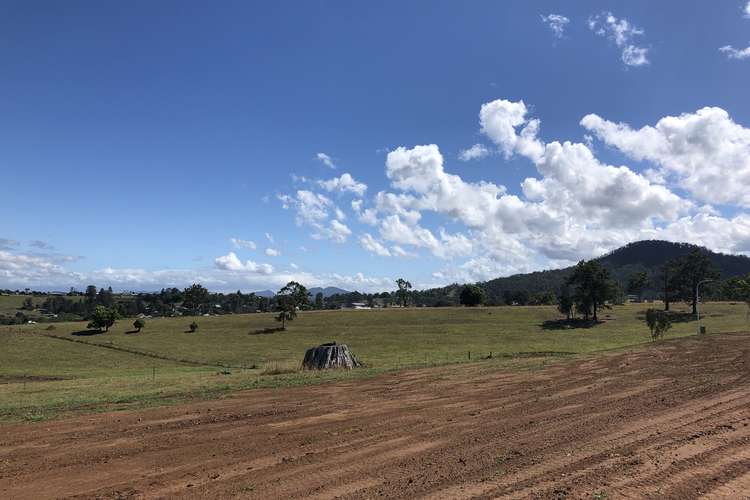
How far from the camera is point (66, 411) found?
2080 centimetres

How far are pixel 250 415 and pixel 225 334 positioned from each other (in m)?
86.0

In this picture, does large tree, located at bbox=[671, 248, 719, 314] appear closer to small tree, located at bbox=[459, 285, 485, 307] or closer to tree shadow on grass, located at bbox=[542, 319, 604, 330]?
tree shadow on grass, located at bbox=[542, 319, 604, 330]

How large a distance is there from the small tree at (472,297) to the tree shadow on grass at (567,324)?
43.3 m

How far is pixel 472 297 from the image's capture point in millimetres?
149250

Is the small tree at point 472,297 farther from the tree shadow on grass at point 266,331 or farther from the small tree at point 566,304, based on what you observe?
the tree shadow on grass at point 266,331

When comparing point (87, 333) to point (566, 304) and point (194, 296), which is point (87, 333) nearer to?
point (194, 296)

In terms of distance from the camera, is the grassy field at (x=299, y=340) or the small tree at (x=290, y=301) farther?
the small tree at (x=290, y=301)

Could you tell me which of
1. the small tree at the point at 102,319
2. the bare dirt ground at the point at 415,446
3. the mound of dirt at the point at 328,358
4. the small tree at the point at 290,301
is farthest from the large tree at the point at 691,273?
the small tree at the point at 102,319

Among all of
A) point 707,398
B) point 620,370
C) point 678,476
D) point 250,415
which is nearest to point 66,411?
point 250,415

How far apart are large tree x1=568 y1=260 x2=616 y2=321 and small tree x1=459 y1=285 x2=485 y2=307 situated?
4329cm

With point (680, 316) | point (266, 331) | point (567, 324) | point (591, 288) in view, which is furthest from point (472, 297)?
point (266, 331)

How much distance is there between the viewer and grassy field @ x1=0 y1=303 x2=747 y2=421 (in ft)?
191

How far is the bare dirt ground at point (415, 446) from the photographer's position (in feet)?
32.3

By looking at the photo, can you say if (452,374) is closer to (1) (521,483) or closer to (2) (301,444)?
(2) (301,444)
